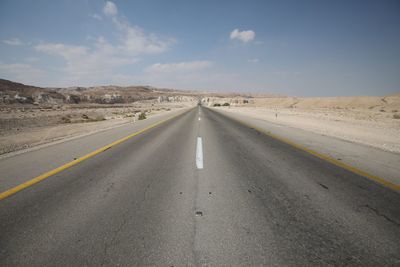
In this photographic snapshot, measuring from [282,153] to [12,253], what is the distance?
599 centimetres

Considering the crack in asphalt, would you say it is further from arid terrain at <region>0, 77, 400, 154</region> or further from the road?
arid terrain at <region>0, 77, 400, 154</region>

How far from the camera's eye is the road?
188 centimetres

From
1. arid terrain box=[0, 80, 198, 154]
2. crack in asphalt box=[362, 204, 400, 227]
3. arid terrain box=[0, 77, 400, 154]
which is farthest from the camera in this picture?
arid terrain box=[0, 77, 400, 154]

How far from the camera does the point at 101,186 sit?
3541 millimetres

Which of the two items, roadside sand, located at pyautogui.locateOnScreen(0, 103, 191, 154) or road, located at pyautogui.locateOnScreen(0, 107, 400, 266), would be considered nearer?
road, located at pyautogui.locateOnScreen(0, 107, 400, 266)

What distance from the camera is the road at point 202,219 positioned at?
6.15 feet

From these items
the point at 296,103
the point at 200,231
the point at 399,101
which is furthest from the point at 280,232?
the point at 296,103

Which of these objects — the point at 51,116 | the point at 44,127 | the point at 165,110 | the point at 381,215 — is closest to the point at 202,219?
the point at 381,215

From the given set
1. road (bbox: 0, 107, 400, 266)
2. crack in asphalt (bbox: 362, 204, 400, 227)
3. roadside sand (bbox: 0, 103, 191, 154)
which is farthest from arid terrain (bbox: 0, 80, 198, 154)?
crack in asphalt (bbox: 362, 204, 400, 227)

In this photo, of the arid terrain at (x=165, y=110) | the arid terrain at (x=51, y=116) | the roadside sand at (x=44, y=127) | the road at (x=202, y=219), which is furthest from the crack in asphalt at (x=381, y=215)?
the arid terrain at (x=51, y=116)

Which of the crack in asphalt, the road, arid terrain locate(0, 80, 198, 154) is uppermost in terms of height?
the crack in asphalt

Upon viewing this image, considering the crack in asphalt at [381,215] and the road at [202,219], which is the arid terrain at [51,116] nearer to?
the road at [202,219]

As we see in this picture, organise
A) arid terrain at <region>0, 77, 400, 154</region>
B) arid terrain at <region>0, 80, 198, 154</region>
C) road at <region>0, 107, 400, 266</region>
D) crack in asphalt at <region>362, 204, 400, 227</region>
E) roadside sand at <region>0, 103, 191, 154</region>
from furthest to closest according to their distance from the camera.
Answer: arid terrain at <region>0, 77, 400, 154</region> → arid terrain at <region>0, 80, 198, 154</region> → roadside sand at <region>0, 103, 191, 154</region> → crack in asphalt at <region>362, 204, 400, 227</region> → road at <region>0, 107, 400, 266</region>

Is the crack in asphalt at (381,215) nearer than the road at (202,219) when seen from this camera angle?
No
